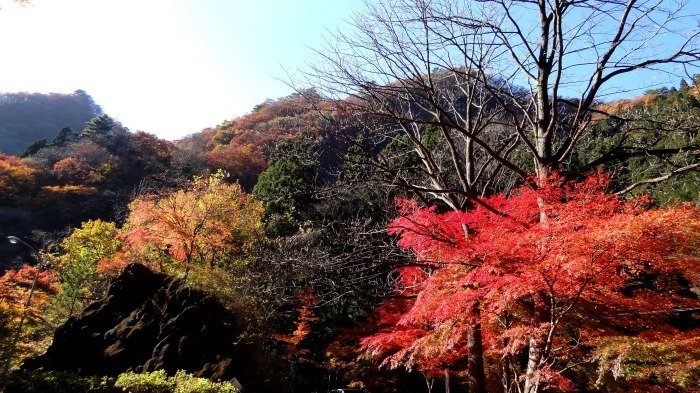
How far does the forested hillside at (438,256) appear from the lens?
645 cm

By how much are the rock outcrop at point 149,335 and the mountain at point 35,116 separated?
188 feet

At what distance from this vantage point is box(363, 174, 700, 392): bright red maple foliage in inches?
213

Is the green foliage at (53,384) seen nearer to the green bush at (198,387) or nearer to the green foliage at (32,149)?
the green bush at (198,387)

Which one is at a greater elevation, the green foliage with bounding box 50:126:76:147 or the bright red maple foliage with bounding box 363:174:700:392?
the green foliage with bounding box 50:126:76:147

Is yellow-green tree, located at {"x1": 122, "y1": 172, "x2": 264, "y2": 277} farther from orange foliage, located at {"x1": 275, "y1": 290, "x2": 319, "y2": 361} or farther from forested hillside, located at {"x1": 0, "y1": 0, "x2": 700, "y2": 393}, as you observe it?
orange foliage, located at {"x1": 275, "y1": 290, "x2": 319, "y2": 361}

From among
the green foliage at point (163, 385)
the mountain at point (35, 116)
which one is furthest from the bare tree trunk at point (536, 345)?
the mountain at point (35, 116)

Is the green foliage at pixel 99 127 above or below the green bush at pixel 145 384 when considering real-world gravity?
above

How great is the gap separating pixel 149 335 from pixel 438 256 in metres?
8.18

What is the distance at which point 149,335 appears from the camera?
36.1 feet

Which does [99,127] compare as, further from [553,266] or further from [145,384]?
[553,266]

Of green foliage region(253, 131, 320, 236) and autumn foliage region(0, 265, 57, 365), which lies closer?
autumn foliage region(0, 265, 57, 365)

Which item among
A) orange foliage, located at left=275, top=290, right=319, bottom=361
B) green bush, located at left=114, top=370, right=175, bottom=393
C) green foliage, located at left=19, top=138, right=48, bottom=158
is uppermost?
green foliage, located at left=19, top=138, right=48, bottom=158

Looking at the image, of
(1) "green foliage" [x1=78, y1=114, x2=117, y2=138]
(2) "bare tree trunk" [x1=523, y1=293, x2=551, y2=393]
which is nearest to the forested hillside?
(2) "bare tree trunk" [x1=523, y1=293, x2=551, y2=393]

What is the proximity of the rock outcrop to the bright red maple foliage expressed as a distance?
5.10m
